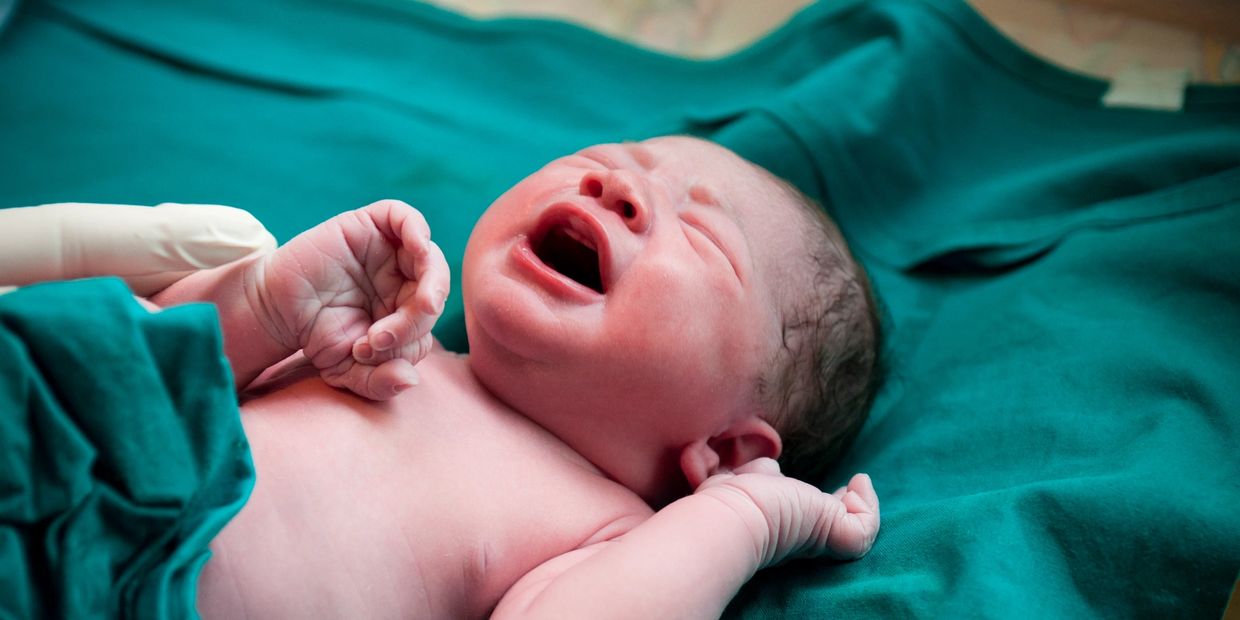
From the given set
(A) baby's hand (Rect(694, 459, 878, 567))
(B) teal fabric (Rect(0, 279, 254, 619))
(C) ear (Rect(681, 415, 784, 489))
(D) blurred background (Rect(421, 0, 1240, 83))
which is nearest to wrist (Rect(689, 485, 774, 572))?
(A) baby's hand (Rect(694, 459, 878, 567))

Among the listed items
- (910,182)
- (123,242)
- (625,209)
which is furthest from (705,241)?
(910,182)

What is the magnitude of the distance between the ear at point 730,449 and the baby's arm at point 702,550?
5 centimetres

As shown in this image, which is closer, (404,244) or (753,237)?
(404,244)

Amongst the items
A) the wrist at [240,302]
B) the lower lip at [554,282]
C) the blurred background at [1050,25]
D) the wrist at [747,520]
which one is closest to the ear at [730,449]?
the wrist at [747,520]

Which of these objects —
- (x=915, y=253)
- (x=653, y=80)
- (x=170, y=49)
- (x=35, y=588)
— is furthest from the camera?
(x=653, y=80)

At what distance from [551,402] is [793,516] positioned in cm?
31

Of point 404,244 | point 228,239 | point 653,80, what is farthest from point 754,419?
point 653,80

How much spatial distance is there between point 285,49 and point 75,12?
0.40 metres

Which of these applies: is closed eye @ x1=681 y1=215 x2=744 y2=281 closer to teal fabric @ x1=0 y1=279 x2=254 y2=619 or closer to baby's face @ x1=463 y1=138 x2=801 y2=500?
baby's face @ x1=463 y1=138 x2=801 y2=500

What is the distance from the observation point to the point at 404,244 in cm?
100

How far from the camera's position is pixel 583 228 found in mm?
1119

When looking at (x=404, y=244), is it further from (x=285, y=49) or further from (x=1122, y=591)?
(x=285, y=49)

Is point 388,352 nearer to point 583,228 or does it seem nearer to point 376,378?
point 376,378

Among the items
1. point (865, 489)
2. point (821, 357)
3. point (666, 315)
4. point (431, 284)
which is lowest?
point (865, 489)
